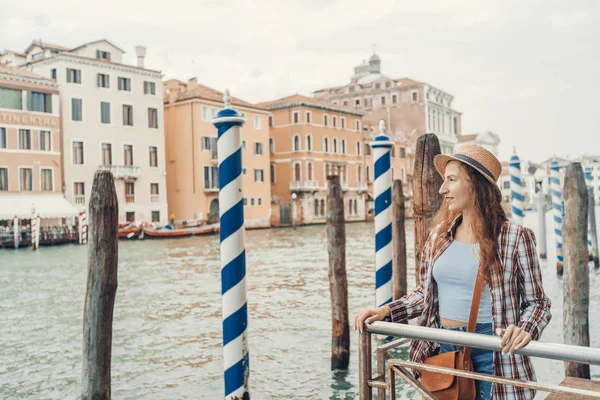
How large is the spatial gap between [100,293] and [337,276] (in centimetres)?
187

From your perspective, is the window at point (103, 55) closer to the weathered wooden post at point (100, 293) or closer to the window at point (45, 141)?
the window at point (45, 141)

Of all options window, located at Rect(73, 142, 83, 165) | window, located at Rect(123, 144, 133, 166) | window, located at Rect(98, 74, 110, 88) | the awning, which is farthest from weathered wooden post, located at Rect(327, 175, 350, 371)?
window, located at Rect(123, 144, 133, 166)

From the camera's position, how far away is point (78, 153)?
84.8 feet

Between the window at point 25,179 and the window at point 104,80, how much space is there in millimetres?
4806

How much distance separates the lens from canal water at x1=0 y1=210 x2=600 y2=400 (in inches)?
195

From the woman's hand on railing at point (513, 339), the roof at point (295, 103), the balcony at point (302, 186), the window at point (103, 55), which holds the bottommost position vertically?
the woman's hand on railing at point (513, 339)

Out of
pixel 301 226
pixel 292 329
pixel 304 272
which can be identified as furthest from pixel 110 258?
pixel 301 226

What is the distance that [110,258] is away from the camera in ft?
11.2

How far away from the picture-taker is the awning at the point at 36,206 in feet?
75.4

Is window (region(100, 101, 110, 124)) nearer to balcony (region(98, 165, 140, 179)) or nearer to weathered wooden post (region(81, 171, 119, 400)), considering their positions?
balcony (region(98, 165, 140, 179))

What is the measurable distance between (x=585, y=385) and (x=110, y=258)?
245 centimetres

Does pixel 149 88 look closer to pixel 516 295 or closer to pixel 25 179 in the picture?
pixel 25 179

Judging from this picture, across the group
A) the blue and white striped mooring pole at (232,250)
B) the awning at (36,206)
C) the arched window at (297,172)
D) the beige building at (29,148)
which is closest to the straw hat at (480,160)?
the blue and white striped mooring pole at (232,250)

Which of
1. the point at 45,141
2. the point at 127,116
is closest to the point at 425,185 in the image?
the point at 45,141
